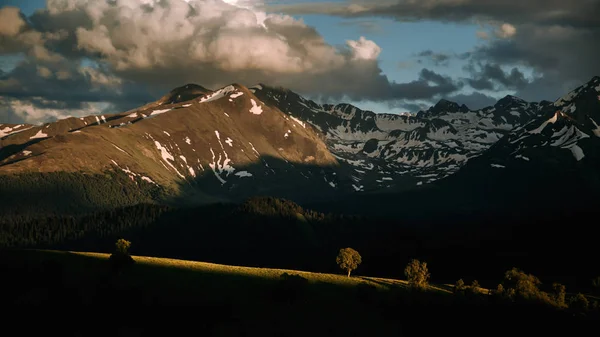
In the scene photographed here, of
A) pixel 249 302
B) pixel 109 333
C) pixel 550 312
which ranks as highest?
pixel 550 312

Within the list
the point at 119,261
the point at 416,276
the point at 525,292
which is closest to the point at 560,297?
the point at 525,292

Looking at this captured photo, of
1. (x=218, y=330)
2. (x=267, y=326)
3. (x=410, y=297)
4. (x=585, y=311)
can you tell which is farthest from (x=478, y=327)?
(x=218, y=330)

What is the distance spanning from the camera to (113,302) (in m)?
120

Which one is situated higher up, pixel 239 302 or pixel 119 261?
pixel 119 261

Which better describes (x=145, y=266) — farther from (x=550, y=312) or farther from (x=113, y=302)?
(x=550, y=312)

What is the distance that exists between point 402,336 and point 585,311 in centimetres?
5388

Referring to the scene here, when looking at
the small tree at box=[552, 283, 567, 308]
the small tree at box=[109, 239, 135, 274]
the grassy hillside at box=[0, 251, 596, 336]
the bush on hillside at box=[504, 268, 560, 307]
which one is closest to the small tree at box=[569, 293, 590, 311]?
the small tree at box=[552, 283, 567, 308]

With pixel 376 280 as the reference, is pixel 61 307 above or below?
below

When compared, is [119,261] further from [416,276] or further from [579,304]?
[579,304]

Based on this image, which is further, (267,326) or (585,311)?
(585,311)

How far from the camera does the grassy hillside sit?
117 metres

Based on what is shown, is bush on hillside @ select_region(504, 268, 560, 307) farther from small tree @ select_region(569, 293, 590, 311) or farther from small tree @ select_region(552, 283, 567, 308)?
small tree @ select_region(569, 293, 590, 311)

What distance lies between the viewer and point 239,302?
12875 centimetres

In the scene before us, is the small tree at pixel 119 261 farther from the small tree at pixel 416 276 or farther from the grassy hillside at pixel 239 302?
the small tree at pixel 416 276
